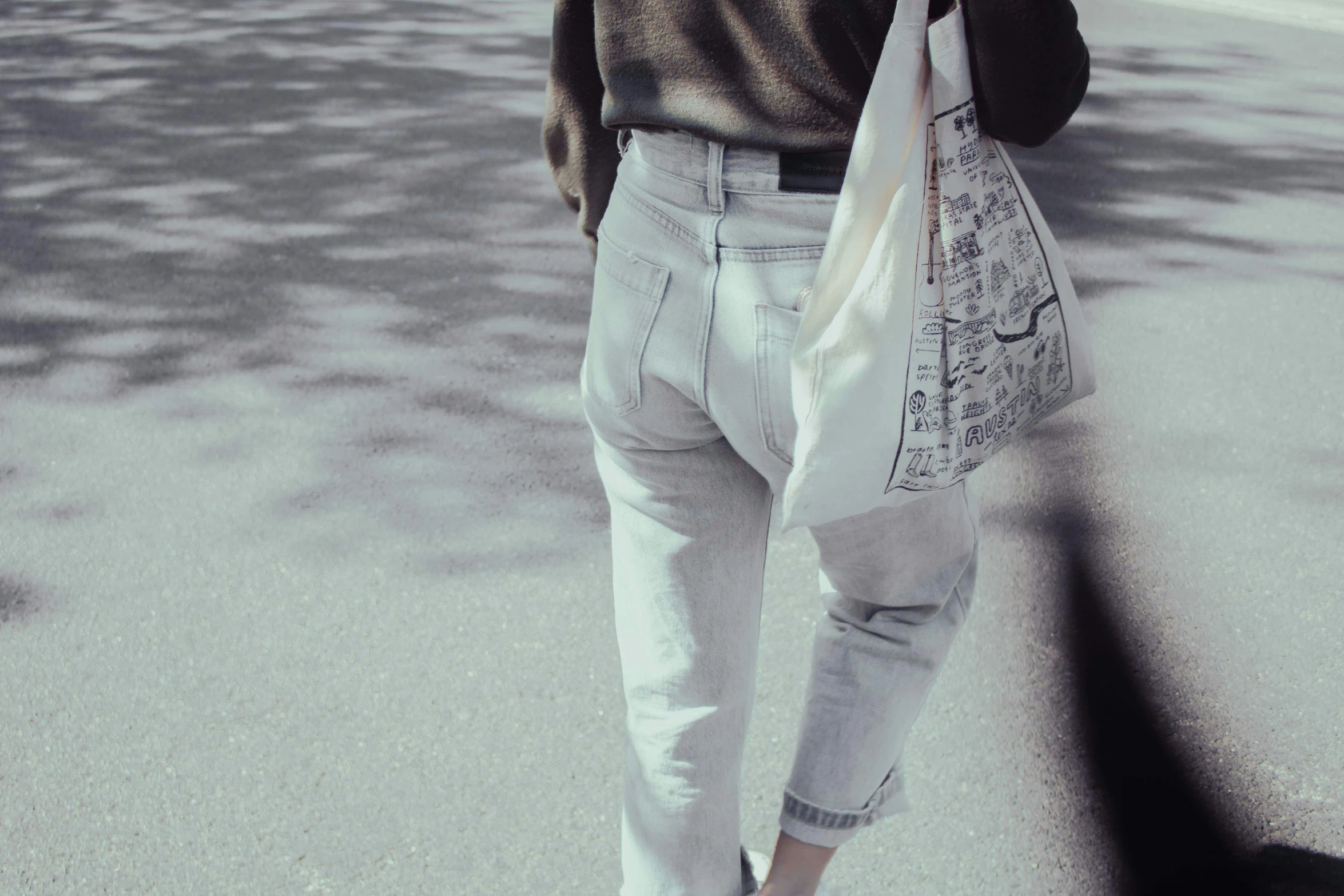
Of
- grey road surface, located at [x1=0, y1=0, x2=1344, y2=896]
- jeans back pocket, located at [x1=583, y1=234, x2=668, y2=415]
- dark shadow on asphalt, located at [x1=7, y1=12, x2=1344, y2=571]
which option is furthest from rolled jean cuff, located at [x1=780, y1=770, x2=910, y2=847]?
dark shadow on asphalt, located at [x1=7, y1=12, x2=1344, y2=571]

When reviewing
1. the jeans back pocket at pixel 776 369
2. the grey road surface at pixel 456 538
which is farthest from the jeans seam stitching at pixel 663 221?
the grey road surface at pixel 456 538

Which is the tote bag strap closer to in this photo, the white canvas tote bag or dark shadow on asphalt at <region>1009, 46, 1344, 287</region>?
the white canvas tote bag

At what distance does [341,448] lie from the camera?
10.9 feet

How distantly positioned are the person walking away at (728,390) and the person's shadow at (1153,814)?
61 centimetres

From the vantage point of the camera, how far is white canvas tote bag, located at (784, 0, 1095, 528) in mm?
1224

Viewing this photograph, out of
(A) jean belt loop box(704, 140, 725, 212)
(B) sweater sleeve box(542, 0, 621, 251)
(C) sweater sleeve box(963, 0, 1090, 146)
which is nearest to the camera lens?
(C) sweater sleeve box(963, 0, 1090, 146)

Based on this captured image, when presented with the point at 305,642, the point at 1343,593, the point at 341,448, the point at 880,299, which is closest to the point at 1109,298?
the point at 1343,593

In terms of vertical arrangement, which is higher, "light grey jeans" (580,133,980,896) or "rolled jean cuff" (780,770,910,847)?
"light grey jeans" (580,133,980,896)

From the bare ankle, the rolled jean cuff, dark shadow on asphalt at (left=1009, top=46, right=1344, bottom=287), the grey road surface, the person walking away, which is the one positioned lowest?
the grey road surface

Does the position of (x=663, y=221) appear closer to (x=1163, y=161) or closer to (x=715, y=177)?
(x=715, y=177)

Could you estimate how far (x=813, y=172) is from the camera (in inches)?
51.1

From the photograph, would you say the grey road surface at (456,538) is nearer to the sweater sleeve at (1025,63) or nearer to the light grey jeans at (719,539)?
the light grey jeans at (719,539)

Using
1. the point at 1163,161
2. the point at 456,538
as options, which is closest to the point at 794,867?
the point at 456,538

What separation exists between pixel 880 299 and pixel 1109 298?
3.22 metres
